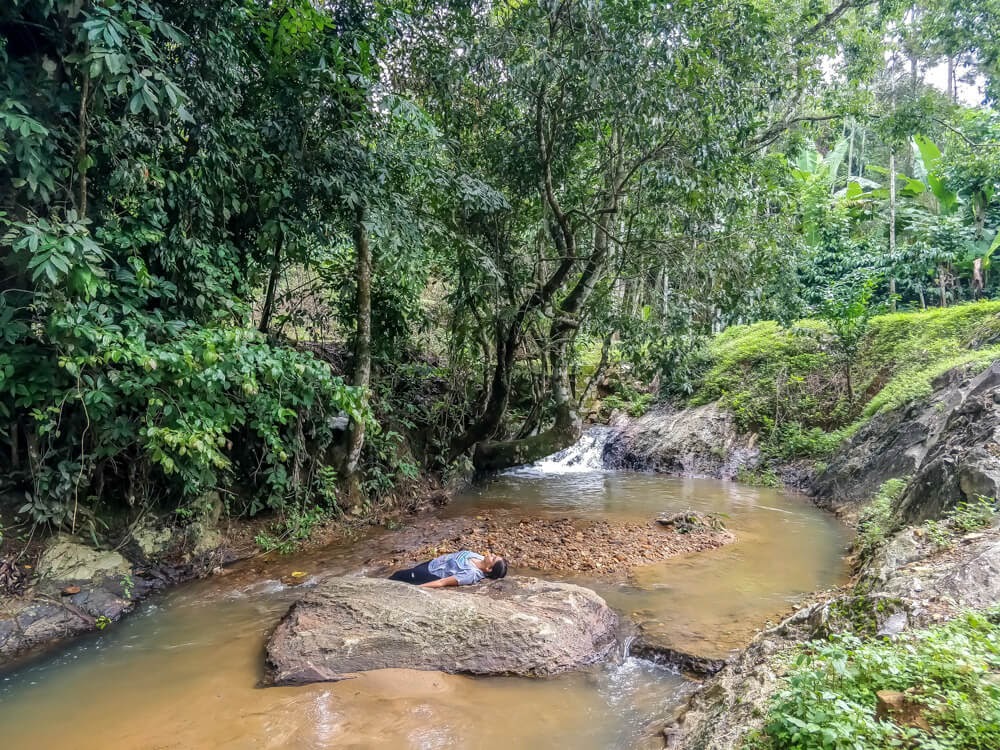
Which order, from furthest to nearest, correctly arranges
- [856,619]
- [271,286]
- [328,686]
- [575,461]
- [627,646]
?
[575,461]
[271,286]
[627,646]
[328,686]
[856,619]

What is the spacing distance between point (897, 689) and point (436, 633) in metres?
3.11

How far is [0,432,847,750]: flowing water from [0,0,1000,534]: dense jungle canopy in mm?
1439

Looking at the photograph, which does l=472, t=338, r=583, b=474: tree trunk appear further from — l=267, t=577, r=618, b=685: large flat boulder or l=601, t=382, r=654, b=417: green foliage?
l=601, t=382, r=654, b=417: green foliage

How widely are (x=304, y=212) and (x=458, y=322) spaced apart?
2920 mm

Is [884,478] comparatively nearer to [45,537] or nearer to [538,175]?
[538,175]

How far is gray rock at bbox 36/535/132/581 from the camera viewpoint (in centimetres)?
538

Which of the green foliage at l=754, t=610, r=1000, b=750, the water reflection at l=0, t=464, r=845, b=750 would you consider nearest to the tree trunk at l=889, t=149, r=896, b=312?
the water reflection at l=0, t=464, r=845, b=750

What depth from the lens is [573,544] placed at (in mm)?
7453

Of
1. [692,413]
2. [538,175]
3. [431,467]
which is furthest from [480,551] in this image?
[692,413]

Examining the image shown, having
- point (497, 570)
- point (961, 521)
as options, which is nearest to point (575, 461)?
point (497, 570)

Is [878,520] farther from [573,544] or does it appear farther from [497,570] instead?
[497,570]

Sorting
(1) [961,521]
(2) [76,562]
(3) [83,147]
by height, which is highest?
(3) [83,147]

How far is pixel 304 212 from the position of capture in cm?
647

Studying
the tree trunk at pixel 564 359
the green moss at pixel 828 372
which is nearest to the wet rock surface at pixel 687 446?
the green moss at pixel 828 372
